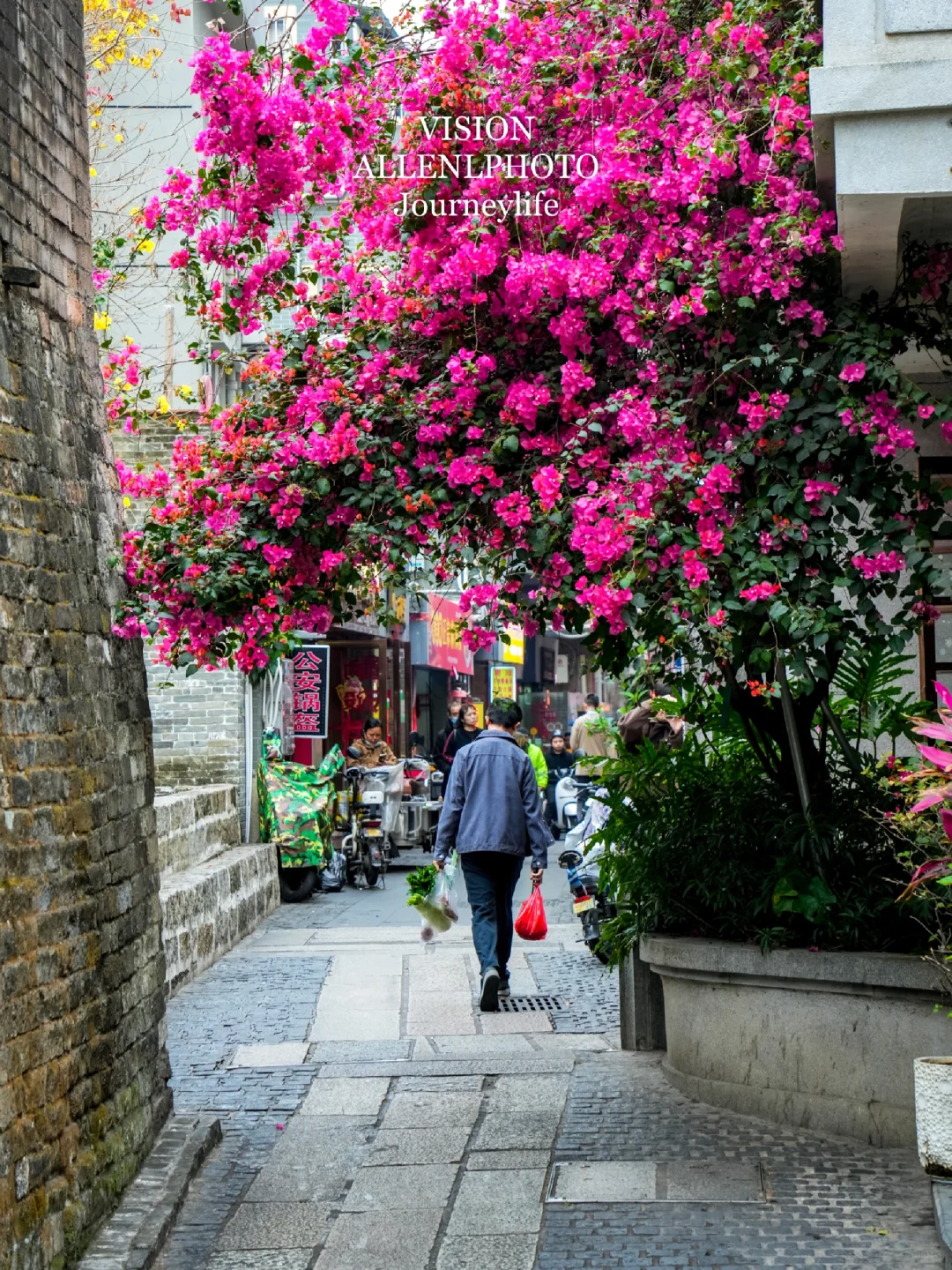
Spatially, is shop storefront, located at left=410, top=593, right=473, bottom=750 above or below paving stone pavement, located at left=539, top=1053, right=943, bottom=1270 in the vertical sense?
above

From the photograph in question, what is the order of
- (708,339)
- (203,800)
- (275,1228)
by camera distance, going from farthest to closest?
(203,800) → (708,339) → (275,1228)

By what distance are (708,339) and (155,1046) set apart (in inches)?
147

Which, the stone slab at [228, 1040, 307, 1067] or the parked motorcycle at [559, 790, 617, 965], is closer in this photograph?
the stone slab at [228, 1040, 307, 1067]

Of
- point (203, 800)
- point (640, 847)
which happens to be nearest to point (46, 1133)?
point (640, 847)

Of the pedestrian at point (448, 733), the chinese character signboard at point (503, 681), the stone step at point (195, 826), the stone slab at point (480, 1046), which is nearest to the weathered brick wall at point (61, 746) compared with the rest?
A: the stone slab at point (480, 1046)

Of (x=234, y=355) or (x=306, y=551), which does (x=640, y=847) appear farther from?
(x=234, y=355)

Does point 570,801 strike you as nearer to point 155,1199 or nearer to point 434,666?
point 155,1199

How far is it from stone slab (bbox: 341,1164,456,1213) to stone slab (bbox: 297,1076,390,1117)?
917mm

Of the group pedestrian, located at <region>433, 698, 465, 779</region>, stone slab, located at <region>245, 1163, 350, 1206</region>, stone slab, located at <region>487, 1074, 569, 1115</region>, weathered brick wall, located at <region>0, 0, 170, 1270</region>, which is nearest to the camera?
weathered brick wall, located at <region>0, 0, 170, 1270</region>

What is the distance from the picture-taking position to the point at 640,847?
7.47 m

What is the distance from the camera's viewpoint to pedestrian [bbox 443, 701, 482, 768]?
1862 cm

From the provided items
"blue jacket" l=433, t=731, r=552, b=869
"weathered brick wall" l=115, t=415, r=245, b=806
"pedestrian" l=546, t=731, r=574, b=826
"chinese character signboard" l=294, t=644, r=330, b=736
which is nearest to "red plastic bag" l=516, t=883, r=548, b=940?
"blue jacket" l=433, t=731, r=552, b=869

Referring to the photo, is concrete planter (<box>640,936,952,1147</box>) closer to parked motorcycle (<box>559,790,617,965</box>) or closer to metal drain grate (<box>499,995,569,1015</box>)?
metal drain grate (<box>499,995,569,1015</box>)

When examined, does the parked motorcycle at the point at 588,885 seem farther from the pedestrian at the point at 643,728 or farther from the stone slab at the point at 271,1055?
the stone slab at the point at 271,1055
